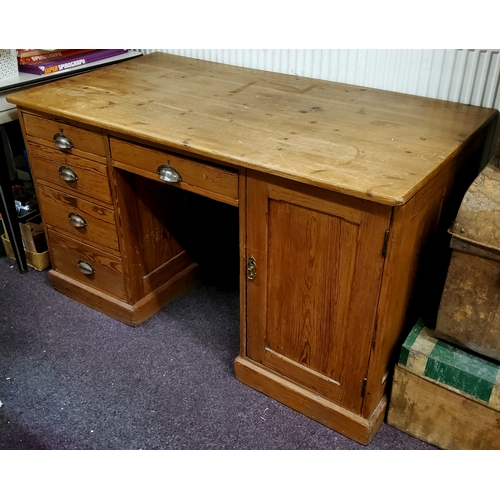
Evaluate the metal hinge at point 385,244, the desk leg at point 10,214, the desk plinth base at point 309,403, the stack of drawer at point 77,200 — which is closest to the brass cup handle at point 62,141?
the stack of drawer at point 77,200

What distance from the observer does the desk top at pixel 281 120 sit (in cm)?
129

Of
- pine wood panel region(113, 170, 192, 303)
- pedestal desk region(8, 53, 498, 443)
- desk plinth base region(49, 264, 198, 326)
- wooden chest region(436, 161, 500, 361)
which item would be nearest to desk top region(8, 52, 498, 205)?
pedestal desk region(8, 53, 498, 443)

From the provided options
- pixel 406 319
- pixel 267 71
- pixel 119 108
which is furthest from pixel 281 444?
pixel 267 71

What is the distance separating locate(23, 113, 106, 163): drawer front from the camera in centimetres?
170

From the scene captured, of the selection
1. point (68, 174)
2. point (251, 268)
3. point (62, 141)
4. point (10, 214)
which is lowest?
point (10, 214)

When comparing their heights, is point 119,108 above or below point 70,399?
above

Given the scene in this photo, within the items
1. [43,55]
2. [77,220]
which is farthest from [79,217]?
[43,55]

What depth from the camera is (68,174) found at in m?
1.83

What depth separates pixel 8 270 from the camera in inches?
91.3

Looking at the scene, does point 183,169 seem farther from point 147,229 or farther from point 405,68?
point 405,68

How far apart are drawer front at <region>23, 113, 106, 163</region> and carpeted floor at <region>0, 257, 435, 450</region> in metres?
0.62

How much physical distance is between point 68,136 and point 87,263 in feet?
1.56

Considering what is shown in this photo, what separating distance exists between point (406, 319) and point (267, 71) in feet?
3.37

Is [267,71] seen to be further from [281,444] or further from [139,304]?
[281,444]
